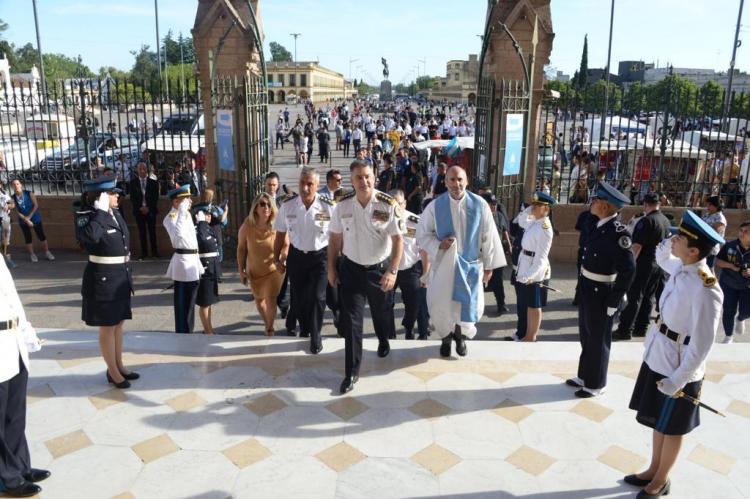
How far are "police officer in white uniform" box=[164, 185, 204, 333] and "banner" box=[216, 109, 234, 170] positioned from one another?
344 cm

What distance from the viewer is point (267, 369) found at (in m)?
5.17

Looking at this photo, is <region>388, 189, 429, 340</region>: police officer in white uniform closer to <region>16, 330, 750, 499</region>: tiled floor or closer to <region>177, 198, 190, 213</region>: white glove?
<region>16, 330, 750, 499</region>: tiled floor

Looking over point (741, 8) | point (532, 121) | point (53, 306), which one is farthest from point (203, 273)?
point (741, 8)

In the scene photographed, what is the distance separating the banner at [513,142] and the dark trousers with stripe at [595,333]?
17.0ft

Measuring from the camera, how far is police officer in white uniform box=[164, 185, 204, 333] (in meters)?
5.96

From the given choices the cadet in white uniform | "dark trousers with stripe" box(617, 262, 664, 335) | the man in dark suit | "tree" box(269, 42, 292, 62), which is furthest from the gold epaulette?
"tree" box(269, 42, 292, 62)

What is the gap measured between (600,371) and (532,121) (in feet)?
21.1

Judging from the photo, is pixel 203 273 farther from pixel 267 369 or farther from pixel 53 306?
pixel 53 306

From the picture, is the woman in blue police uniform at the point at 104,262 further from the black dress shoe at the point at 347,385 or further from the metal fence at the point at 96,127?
the metal fence at the point at 96,127

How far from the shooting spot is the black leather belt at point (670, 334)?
3.26m

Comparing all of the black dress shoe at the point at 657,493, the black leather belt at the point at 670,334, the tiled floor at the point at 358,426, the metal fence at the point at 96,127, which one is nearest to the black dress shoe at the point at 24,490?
the tiled floor at the point at 358,426

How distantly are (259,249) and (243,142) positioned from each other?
13.4 ft

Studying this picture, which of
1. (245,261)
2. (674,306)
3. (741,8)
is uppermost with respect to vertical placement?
(741,8)

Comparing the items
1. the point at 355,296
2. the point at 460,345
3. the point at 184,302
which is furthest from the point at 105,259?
the point at 460,345
